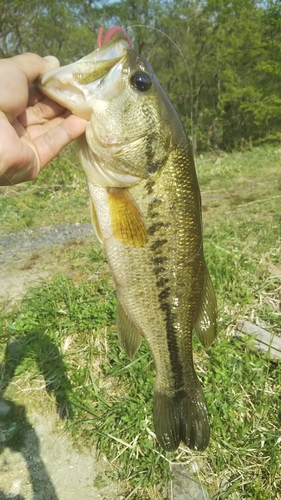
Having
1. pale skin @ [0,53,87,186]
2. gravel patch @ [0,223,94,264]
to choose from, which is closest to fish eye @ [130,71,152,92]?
pale skin @ [0,53,87,186]

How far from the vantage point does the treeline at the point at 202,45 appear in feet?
58.9

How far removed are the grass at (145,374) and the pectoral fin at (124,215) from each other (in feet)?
6.24

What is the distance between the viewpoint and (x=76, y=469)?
10.2ft

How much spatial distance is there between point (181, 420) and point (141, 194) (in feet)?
4.18

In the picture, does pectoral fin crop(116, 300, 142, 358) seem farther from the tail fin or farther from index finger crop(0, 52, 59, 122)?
index finger crop(0, 52, 59, 122)

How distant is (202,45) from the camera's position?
23734mm

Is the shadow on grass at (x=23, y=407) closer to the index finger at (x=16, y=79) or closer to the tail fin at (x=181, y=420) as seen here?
the tail fin at (x=181, y=420)

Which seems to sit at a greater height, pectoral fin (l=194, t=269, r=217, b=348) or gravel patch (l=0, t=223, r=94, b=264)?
pectoral fin (l=194, t=269, r=217, b=348)

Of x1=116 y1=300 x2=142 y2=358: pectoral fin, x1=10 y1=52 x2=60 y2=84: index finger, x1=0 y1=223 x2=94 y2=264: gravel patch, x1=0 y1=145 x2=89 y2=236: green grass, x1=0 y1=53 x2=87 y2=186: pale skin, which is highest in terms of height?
x1=10 y1=52 x2=60 y2=84: index finger

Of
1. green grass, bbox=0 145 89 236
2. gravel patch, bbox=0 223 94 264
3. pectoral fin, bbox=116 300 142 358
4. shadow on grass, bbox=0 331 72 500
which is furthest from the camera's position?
green grass, bbox=0 145 89 236

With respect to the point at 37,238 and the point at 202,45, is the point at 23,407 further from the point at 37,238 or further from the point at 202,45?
the point at 202,45

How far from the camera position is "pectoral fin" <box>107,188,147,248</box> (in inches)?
71.7

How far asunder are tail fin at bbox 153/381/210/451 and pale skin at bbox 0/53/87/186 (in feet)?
4.76

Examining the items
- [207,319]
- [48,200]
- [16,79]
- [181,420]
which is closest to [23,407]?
[181,420]
